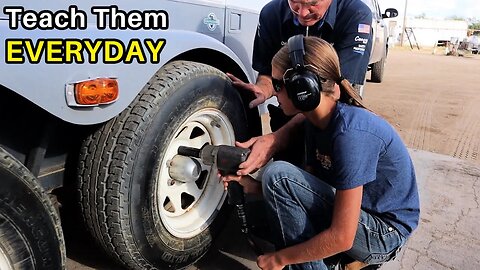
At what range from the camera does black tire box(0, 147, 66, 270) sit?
4.99 feet

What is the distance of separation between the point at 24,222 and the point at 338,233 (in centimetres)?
106

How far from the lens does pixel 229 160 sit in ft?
7.06

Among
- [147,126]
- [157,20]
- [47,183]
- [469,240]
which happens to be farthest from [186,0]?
[469,240]

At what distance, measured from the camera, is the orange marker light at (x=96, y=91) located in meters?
1.67

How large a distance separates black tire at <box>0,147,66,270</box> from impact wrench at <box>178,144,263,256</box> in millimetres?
751

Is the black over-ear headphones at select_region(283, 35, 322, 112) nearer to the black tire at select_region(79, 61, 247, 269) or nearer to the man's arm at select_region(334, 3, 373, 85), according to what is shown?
the black tire at select_region(79, 61, 247, 269)

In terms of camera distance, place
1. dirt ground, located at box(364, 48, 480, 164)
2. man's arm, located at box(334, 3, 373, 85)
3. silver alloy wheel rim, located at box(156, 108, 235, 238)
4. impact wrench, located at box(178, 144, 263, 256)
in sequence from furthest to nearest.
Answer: dirt ground, located at box(364, 48, 480, 164) < man's arm, located at box(334, 3, 373, 85) < silver alloy wheel rim, located at box(156, 108, 235, 238) < impact wrench, located at box(178, 144, 263, 256)

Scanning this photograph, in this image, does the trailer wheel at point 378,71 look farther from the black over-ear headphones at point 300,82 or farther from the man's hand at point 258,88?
the black over-ear headphones at point 300,82

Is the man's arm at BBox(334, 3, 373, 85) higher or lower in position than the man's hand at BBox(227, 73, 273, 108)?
higher

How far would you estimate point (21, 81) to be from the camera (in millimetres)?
1527

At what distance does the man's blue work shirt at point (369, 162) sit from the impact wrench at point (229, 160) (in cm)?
32

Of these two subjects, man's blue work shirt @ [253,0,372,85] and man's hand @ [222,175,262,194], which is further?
man's blue work shirt @ [253,0,372,85]

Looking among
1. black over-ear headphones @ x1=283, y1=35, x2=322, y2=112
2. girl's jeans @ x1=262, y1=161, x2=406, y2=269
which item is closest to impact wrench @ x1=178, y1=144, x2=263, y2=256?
girl's jeans @ x1=262, y1=161, x2=406, y2=269

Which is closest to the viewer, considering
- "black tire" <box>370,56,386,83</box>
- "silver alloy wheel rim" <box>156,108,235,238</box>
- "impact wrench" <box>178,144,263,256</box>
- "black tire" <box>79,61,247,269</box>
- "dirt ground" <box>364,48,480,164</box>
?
"black tire" <box>79,61,247,269</box>
